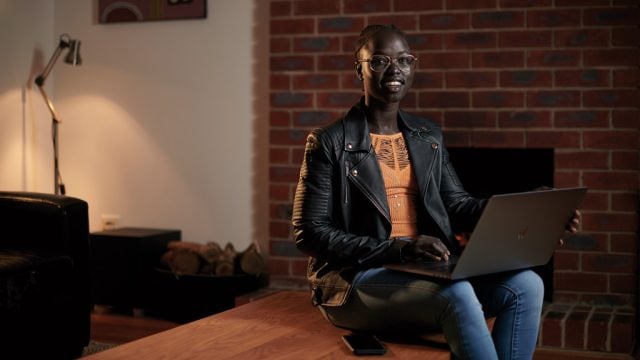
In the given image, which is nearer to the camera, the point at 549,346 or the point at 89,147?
the point at 549,346

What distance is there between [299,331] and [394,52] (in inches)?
32.5

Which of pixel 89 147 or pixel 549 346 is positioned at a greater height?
pixel 89 147

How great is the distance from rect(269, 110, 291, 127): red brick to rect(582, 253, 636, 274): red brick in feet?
4.95

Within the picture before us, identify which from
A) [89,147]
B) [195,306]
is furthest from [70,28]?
[195,306]

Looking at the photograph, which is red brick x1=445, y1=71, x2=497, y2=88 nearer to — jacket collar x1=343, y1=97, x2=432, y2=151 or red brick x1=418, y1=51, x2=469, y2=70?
red brick x1=418, y1=51, x2=469, y2=70

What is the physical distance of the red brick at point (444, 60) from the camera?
386 centimetres

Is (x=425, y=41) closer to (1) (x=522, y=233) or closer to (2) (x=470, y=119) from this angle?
(2) (x=470, y=119)

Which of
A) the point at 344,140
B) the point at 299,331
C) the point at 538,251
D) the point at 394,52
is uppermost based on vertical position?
the point at 394,52

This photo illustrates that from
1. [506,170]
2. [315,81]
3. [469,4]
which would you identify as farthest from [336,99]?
[506,170]

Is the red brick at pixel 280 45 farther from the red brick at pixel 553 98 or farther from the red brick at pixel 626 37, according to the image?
the red brick at pixel 626 37

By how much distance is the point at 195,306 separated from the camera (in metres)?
4.02

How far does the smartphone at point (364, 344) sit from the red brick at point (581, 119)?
1879 mm

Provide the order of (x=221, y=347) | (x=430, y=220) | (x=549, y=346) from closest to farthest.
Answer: (x=221, y=347)
(x=430, y=220)
(x=549, y=346)

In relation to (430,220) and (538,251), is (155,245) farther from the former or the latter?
(538,251)
